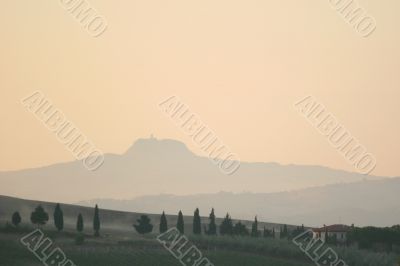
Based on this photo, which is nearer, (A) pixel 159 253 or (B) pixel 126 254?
(B) pixel 126 254

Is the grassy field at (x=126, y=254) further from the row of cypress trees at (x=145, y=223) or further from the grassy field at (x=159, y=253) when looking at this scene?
the row of cypress trees at (x=145, y=223)

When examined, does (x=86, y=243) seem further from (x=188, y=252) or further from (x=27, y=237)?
(x=188, y=252)

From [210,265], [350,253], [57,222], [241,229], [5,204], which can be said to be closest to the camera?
[210,265]

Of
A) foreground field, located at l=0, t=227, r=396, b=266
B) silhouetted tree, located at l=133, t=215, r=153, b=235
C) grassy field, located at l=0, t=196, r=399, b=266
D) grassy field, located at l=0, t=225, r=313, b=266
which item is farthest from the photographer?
silhouetted tree, located at l=133, t=215, r=153, b=235

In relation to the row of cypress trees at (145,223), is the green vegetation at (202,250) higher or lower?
lower

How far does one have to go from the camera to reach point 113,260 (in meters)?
66.7

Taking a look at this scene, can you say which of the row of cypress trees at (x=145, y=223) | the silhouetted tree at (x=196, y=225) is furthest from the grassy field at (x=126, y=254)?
the silhouetted tree at (x=196, y=225)

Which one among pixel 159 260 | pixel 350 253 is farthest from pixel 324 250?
pixel 159 260

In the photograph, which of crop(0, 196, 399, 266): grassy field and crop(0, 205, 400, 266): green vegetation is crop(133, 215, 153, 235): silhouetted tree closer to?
crop(0, 205, 400, 266): green vegetation

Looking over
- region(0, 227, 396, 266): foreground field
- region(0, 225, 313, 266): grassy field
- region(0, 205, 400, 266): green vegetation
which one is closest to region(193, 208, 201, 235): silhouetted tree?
region(0, 205, 400, 266): green vegetation

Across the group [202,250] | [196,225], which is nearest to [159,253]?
[202,250]

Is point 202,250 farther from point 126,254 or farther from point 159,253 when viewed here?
point 126,254

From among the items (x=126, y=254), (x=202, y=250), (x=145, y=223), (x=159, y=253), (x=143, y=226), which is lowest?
(x=126, y=254)

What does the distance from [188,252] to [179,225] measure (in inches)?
1028
